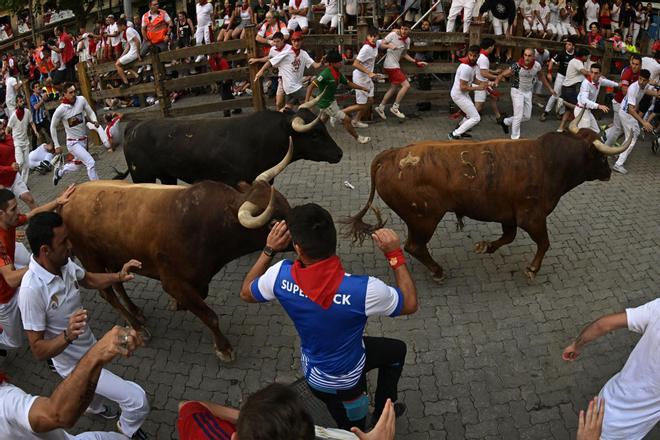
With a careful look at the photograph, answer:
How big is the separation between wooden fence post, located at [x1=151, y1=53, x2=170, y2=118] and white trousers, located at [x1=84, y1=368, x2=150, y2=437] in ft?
27.9

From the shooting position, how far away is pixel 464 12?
41.0 feet

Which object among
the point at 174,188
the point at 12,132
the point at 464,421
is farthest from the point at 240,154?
the point at 12,132

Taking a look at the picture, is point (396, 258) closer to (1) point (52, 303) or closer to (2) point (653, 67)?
(1) point (52, 303)

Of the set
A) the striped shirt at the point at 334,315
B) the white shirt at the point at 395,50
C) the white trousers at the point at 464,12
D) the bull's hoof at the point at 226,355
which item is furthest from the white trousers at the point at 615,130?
the striped shirt at the point at 334,315

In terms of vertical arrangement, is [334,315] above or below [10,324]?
above

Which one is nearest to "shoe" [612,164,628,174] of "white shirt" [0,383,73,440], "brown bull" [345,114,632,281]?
"brown bull" [345,114,632,281]

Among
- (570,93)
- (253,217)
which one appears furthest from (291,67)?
(253,217)

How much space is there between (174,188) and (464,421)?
337cm

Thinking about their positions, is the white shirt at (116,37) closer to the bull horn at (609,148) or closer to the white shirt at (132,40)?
the white shirt at (132,40)

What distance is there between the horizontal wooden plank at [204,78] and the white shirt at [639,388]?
994 centimetres

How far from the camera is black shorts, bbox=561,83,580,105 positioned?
10.8 meters

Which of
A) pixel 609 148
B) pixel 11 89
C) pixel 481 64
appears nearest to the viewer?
pixel 609 148

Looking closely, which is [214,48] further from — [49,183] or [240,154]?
[240,154]

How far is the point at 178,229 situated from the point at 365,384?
229 centimetres
